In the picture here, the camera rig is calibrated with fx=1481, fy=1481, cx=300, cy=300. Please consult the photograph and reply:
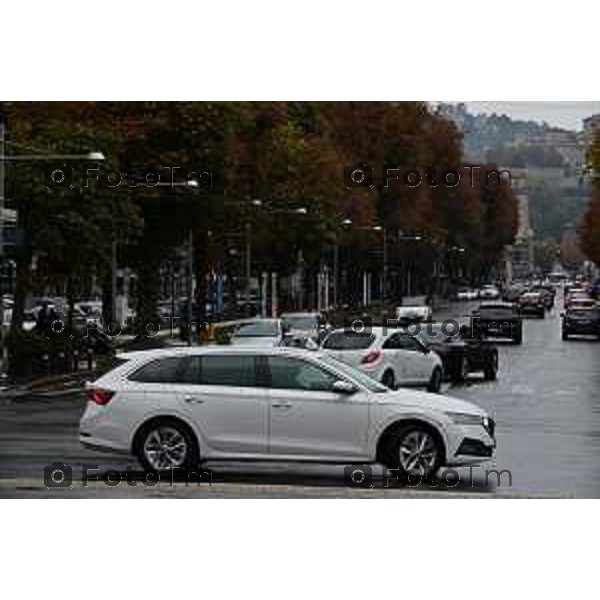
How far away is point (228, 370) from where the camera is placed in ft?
56.3

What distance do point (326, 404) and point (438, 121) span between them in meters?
14.6

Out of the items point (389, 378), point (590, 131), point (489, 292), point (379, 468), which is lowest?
point (379, 468)

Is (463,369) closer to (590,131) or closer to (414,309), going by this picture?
(590,131)

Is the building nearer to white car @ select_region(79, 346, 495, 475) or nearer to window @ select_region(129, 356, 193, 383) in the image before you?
white car @ select_region(79, 346, 495, 475)

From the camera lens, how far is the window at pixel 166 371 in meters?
17.3

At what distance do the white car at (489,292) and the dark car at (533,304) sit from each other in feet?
44.1

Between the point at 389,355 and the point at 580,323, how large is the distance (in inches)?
991

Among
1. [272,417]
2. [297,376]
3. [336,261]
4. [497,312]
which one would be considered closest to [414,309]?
[497,312]

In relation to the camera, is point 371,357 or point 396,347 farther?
point 396,347

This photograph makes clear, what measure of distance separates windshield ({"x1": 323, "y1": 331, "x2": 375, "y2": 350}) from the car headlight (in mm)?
12063

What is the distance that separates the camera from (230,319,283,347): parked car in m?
33.8

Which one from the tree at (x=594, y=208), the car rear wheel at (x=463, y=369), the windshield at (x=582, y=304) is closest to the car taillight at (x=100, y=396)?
the car rear wheel at (x=463, y=369)

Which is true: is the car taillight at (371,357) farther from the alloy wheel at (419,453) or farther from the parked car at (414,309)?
the alloy wheel at (419,453)

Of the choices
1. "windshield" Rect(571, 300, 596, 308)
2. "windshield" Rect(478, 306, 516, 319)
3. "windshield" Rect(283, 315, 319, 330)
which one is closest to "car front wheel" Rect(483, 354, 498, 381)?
"windshield" Rect(283, 315, 319, 330)
